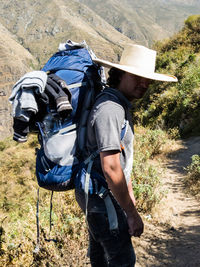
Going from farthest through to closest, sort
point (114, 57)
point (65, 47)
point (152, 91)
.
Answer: point (114, 57) → point (152, 91) → point (65, 47)

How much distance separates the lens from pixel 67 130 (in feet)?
5.17

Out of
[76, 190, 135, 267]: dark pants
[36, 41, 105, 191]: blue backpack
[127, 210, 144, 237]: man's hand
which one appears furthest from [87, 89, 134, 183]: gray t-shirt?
[127, 210, 144, 237]: man's hand

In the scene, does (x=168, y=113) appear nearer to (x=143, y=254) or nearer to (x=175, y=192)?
(x=175, y=192)

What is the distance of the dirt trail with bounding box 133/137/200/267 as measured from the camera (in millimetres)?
2656

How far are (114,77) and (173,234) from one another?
2.41m

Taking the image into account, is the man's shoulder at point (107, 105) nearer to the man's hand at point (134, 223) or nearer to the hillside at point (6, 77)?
the man's hand at point (134, 223)

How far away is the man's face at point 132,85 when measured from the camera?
65.7 inches

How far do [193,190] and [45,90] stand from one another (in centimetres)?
349

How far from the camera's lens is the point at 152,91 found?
998cm

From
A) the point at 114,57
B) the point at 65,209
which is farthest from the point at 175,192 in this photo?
the point at 114,57

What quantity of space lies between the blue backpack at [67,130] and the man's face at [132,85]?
0.19 meters

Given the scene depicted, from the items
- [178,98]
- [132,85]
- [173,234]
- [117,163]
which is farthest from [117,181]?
[178,98]

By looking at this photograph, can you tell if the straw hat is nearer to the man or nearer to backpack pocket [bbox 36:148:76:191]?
the man

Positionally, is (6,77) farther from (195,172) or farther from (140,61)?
(140,61)
